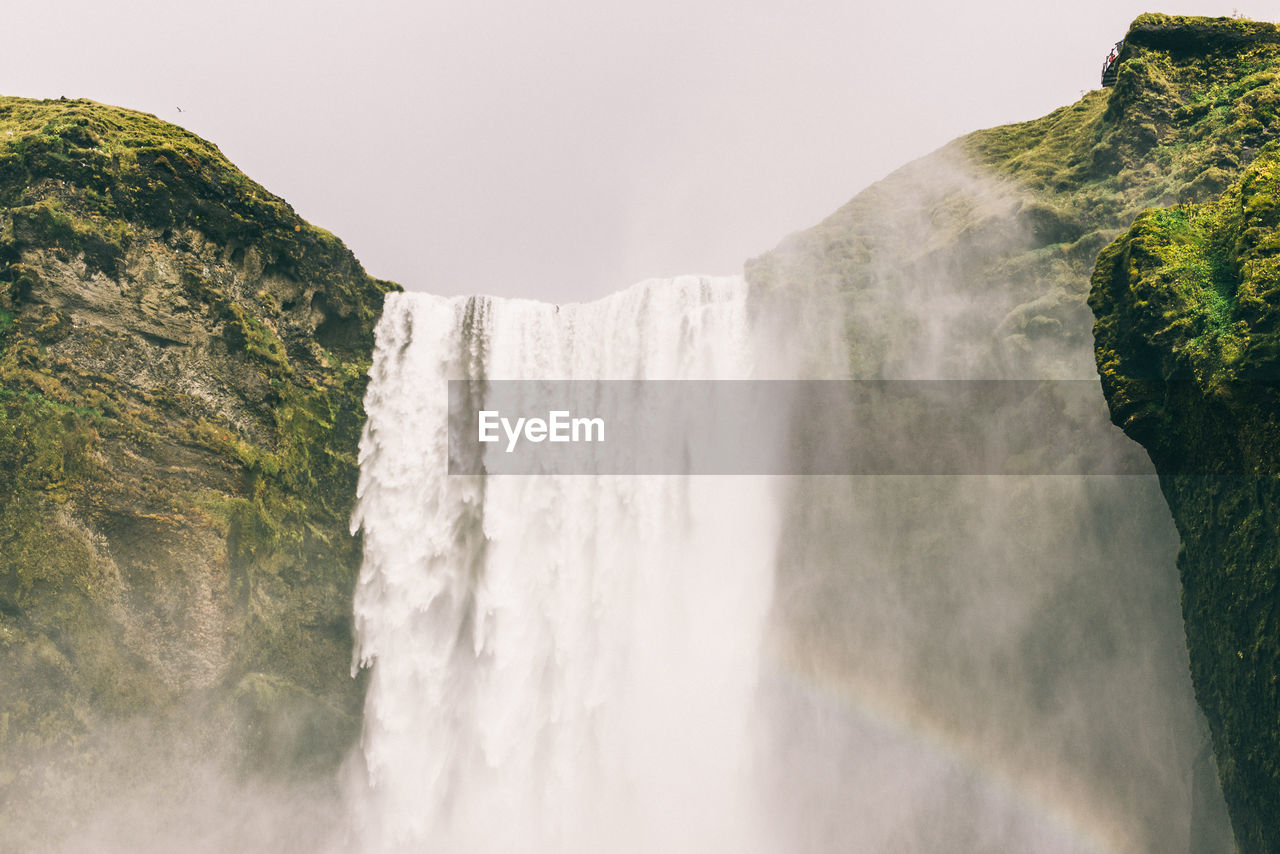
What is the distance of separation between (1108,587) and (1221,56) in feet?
46.0

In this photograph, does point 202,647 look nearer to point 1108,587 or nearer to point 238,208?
point 238,208

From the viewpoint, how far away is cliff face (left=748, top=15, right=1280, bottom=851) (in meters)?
10.7

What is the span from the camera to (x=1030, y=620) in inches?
660

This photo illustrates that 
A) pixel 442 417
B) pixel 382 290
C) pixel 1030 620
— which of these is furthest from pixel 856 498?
pixel 382 290

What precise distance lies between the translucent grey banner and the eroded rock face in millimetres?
4473

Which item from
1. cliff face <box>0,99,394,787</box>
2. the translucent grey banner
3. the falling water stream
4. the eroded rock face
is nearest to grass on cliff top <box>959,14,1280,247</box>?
the falling water stream

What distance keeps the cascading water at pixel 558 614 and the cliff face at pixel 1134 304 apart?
2.81 m

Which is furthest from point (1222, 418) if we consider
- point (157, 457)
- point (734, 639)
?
point (157, 457)

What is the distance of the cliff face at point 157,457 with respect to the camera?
15.8 metres

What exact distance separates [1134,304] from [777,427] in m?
10.3

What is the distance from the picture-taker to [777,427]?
→ 70.6ft

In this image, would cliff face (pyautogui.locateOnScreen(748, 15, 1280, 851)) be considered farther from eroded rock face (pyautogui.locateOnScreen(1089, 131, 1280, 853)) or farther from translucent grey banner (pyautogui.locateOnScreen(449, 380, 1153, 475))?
translucent grey banner (pyautogui.locateOnScreen(449, 380, 1153, 475))

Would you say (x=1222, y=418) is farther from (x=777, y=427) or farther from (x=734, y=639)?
(x=734, y=639)

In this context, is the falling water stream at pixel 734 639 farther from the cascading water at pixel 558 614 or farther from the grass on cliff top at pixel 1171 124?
the grass on cliff top at pixel 1171 124
